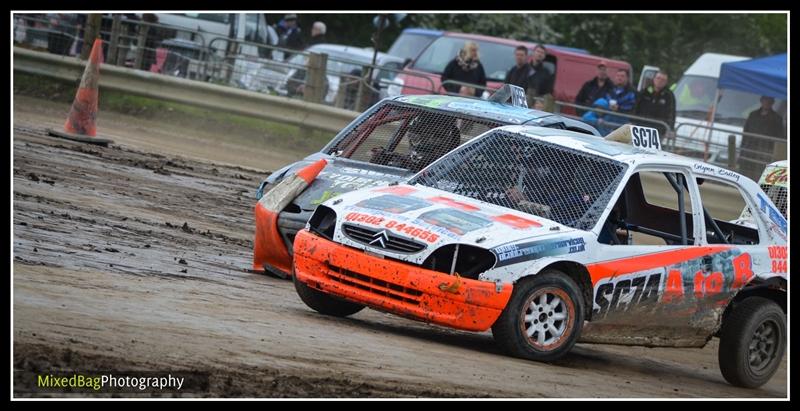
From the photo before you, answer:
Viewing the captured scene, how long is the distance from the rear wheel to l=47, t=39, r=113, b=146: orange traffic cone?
8183 millimetres

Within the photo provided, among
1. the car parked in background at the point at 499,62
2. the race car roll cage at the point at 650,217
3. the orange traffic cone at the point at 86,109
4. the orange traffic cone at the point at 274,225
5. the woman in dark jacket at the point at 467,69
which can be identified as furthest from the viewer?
the car parked in background at the point at 499,62

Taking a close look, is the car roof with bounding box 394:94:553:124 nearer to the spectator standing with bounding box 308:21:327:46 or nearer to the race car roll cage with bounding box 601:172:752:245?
the race car roll cage with bounding box 601:172:752:245

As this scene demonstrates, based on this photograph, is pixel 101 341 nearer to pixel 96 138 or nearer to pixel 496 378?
pixel 496 378

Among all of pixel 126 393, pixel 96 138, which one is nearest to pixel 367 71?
pixel 96 138

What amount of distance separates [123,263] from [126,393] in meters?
3.63

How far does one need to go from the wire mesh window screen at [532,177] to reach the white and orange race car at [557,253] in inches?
0.4

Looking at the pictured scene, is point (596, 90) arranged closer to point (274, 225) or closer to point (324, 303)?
point (274, 225)

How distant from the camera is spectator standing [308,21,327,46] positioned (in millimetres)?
29641

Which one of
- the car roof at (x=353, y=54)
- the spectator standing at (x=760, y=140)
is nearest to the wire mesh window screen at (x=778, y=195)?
the spectator standing at (x=760, y=140)

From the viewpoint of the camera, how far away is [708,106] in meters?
24.2

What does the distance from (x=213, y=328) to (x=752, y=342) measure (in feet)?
12.1

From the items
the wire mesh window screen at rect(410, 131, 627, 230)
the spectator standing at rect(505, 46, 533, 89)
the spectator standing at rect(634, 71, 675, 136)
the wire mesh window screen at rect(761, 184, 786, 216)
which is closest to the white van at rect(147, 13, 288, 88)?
the spectator standing at rect(505, 46, 533, 89)

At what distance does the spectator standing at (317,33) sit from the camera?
29.6 meters
